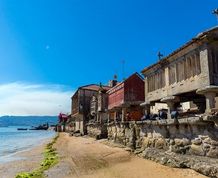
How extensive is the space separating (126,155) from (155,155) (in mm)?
3731

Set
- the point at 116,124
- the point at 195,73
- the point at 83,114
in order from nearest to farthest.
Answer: the point at 195,73 → the point at 116,124 → the point at 83,114

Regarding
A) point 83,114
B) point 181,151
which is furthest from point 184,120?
point 83,114

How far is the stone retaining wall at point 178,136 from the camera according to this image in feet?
45.1

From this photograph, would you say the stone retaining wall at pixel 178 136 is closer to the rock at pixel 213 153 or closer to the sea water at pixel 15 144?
the rock at pixel 213 153

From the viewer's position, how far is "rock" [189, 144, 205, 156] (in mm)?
14307

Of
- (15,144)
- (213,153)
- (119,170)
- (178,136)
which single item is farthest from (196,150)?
(15,144)

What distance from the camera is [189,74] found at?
16125 mm

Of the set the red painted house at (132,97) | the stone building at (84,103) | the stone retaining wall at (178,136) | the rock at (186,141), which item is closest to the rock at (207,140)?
the stone retaining wall at (178,136)

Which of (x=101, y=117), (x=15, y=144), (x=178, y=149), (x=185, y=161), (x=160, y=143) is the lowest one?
(x=15, y=144)

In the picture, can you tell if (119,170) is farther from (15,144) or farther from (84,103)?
(84,103)

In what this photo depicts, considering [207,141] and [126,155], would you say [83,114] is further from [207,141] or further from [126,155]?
[207,141]

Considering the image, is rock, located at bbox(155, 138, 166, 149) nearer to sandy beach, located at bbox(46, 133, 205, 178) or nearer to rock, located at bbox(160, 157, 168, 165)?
sandy beach, located at bbox(46, 133, 205, 178)

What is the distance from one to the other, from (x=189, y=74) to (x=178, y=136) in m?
3.64

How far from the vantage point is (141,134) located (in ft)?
73.4
